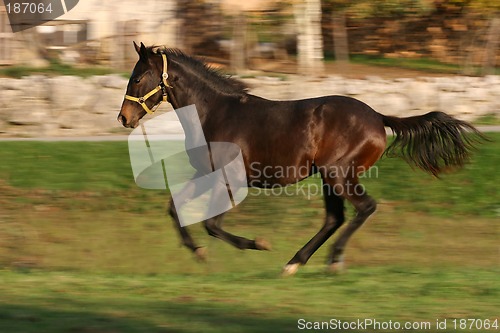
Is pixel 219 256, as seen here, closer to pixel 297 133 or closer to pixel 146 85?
pixel 297 133

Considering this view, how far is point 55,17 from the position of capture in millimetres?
19984

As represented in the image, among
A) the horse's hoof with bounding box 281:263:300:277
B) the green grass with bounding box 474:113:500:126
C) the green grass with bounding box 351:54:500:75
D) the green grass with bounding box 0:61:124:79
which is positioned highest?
the green grass with bounding box 0:61:124:79

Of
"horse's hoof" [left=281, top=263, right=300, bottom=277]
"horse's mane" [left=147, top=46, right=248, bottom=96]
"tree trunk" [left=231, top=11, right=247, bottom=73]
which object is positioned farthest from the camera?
"tree trunk" [left=231, top=11, right=247, bottom=73]

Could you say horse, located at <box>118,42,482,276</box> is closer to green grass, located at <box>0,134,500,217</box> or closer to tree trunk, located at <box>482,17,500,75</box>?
green grass, located at <box>0,134,500,217</box>

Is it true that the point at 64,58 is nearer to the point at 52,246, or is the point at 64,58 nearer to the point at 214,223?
the point at 52,246

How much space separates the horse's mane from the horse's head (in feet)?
0.46

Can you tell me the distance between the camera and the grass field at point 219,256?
6.96m

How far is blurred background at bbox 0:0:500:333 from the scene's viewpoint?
7.45 metres

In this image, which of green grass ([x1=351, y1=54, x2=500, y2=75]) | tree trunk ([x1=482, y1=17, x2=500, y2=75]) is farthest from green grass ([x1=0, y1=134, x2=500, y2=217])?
green grass ([x1=351, y1=54, x2=500, y2=75])

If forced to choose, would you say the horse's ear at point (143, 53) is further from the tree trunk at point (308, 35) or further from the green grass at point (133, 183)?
the tree trunk at point (308, 35)

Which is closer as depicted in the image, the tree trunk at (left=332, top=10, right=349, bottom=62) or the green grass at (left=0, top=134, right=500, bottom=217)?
the green grass at (left=0, top=134, right=500, bottom=217)

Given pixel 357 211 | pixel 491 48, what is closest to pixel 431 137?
pixel 357 211

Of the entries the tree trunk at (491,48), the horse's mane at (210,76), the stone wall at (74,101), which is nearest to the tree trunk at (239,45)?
the stone wall at (74,101)

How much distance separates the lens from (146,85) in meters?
9.59
